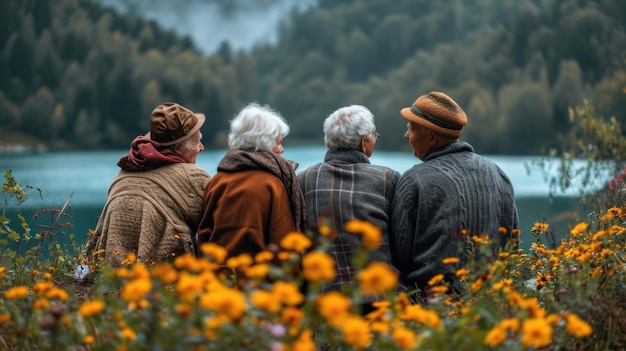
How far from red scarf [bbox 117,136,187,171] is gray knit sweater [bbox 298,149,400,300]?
0.78m

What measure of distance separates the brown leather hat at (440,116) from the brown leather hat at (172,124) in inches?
49.7

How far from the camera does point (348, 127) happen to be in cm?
426

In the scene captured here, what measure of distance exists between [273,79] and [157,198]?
300 feet

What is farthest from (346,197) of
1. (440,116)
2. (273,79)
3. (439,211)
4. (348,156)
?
(273,79)

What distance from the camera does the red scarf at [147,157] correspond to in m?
4.41

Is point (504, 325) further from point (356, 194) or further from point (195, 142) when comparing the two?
point (195, 142)

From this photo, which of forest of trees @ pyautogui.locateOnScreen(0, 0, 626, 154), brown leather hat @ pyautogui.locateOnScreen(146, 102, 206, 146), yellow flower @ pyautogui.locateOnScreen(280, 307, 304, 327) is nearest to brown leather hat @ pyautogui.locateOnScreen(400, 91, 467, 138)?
brown leather hat @ pyautogui.locateOnScreen(146, 102, 206, 146)

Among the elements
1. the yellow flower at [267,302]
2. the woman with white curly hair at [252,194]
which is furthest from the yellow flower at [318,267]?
the woman with white curly hair at [252,194]

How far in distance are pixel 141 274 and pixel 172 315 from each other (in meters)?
0.19

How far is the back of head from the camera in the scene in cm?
426

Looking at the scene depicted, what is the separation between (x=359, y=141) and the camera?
430 centimetres

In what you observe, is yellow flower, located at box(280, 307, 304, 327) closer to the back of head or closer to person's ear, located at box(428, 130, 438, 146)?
the back of head

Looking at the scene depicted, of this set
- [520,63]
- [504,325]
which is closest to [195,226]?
[504,325]

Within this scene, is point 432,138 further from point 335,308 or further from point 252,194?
point 335,308
